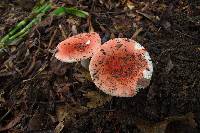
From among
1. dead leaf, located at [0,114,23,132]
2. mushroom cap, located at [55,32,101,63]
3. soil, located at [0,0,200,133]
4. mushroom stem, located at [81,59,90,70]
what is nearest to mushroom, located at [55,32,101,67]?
mushroom cap, located at [55,32,101,63]

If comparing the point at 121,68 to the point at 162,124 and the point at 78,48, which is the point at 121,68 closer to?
the point at 78,48

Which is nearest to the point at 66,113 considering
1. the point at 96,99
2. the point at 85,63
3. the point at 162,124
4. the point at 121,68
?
the point at 96,99

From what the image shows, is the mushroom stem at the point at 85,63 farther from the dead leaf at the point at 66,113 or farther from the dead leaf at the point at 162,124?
the dead leaf at the point at 162,124

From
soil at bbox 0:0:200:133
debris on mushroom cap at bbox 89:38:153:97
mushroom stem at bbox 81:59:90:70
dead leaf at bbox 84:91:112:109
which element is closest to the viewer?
debris on mushroom cap at bbox 89:38:153:97

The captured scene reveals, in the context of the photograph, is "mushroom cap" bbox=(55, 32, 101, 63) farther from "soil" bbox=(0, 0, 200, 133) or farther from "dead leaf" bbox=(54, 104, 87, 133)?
"dead leaf" bbox=(54, 104, 87, 133)

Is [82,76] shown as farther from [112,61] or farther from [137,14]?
[137,14]

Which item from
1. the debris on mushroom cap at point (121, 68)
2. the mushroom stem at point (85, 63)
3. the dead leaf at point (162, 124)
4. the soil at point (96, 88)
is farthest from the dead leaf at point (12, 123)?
the dead leaf at point (162, 124)

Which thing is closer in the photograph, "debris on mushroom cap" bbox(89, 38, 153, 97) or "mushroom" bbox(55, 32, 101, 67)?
"debris on mushroom cap" bbox(89, 38, 153, 97)
